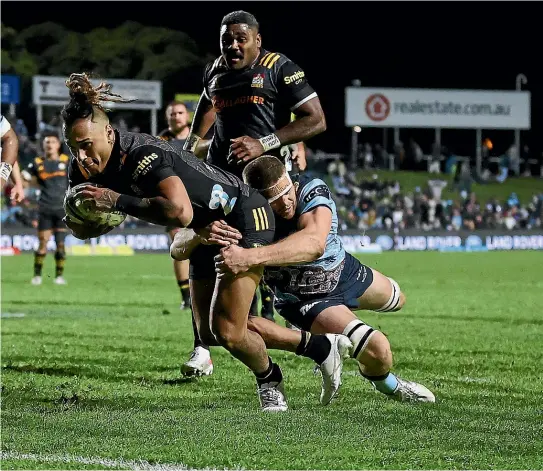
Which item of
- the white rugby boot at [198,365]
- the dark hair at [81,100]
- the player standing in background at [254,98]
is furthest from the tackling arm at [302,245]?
the white rugby boot at [198,365]

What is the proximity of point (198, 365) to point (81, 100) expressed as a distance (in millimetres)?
2524

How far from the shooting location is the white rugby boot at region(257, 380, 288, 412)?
248 inches

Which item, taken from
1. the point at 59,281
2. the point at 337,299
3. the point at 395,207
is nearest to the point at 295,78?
the point at 337,299

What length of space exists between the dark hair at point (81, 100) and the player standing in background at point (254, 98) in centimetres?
138

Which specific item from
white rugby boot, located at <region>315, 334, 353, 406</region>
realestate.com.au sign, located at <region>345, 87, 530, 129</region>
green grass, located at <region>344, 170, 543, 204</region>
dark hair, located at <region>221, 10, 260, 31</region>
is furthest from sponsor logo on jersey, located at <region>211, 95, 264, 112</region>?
realestate.com.au sign, located at <region>345, 87, 530, 129</region>

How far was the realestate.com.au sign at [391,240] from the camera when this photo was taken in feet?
96.0

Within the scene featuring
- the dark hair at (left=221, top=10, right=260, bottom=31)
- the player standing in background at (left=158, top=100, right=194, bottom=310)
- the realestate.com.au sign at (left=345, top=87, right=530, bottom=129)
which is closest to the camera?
the dark hair at (left=221, top=10, right=260, bottom=31)

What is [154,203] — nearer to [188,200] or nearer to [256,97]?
[188,200]

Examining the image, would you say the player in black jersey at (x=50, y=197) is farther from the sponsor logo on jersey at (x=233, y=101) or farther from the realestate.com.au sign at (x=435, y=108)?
the realestate.com.au sign at (x=435, y=108)

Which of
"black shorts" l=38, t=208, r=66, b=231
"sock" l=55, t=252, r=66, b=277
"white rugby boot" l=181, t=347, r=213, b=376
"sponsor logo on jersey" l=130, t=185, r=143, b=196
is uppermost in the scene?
"sponsor logo on jersey" l=130, t=185, r=143, b=196

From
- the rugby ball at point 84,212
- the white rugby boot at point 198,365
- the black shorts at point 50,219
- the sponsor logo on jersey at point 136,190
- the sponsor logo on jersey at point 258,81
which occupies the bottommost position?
the black shorts at point 50,219

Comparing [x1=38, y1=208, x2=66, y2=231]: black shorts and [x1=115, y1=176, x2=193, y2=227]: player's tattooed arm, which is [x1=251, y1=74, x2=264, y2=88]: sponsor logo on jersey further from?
[x1=38, y1=208, x2=66, y2=231]: black shorts

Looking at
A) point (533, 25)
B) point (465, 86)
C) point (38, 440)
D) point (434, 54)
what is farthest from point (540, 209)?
point (38, 440)

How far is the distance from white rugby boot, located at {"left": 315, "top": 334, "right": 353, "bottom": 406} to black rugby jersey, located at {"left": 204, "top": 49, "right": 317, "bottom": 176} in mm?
1487
